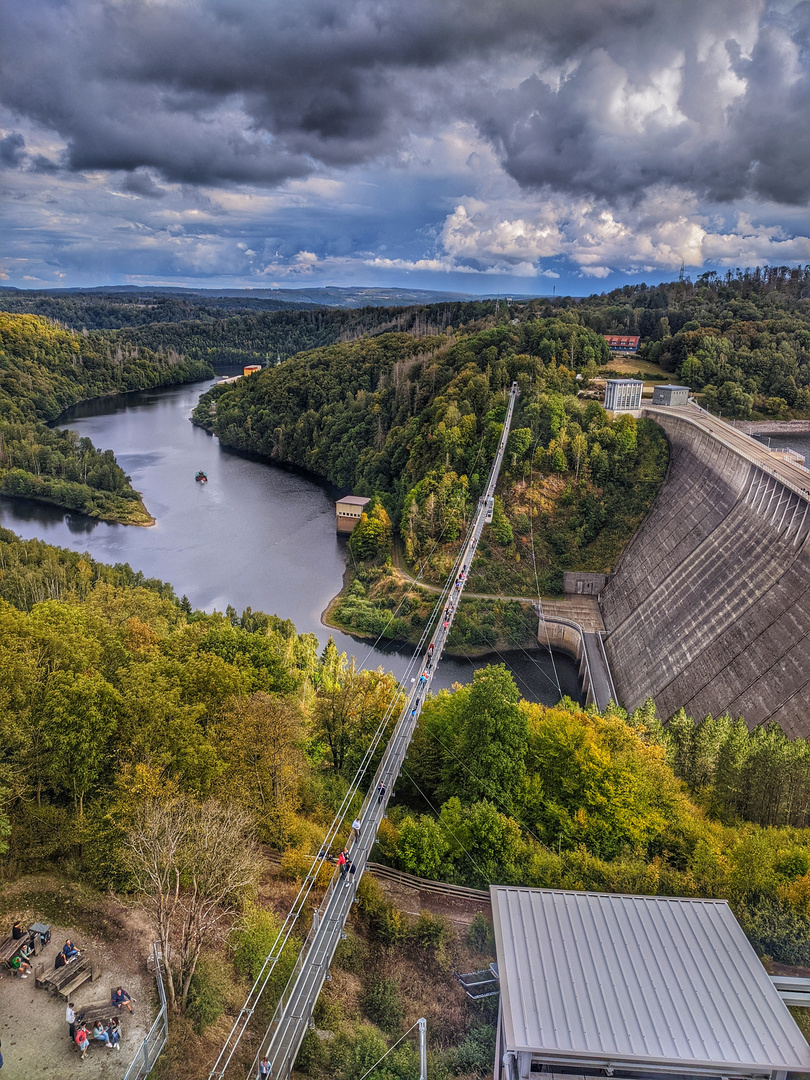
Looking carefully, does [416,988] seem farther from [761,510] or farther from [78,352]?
[78,352]

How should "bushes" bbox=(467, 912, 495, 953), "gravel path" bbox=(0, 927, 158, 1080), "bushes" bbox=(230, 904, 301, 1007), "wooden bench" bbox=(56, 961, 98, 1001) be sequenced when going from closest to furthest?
"gravel path" bbox=(0, 927, 158, 1080) → "wooden bench" bbox=(56, 961, 98, 1001) → "bushes" bbox=(230, 904, 301, 1007) → "bushes" bbox=(467, 912, 495, 953)

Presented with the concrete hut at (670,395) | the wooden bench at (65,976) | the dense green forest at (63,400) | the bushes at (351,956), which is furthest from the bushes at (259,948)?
the dense green forest at (63,400)

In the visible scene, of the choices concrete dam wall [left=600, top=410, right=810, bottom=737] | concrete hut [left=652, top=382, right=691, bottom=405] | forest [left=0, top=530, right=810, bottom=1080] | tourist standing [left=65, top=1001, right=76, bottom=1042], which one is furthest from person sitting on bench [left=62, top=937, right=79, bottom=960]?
concrete hut [left=652, top=382, right=691, bottom=405]

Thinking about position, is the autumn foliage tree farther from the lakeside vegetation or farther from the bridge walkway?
the bridge walkway

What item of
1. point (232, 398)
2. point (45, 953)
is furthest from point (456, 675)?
point (232, 398)

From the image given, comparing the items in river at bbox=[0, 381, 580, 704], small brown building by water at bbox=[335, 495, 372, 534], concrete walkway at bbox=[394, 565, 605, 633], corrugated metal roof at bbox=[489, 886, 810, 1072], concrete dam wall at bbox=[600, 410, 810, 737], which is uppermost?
corrugated metal roof at bbox=[489, 886, 810, 1072]
